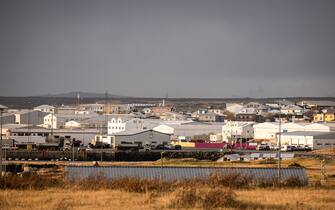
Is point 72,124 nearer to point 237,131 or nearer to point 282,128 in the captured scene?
point 237,131

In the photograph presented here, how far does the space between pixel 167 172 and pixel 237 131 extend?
134 feet

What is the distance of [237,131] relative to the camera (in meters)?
59.5

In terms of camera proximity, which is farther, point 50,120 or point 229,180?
point 50,120

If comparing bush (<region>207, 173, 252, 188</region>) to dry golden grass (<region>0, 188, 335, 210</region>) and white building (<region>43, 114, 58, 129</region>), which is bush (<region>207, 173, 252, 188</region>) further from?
white building (<region>43, 114, 58, 129</region>)

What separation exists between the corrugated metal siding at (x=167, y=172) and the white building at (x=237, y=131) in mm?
38998

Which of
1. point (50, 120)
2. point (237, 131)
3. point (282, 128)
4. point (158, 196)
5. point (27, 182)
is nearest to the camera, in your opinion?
point (158, 196)

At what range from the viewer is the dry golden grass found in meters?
12.5

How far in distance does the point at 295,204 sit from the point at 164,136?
39458mm

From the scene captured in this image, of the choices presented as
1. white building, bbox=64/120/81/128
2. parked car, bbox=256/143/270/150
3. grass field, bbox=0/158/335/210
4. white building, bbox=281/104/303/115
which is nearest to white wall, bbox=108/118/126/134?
white building, bbox=64/120/81/128

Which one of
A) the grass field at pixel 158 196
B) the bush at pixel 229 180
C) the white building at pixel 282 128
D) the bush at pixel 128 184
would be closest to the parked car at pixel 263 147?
the white building at pixel 282 128

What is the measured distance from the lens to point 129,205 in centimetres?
1265

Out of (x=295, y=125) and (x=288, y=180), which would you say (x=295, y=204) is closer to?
(x=288, y=180)

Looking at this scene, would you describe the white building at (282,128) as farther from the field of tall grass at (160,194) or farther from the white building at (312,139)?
the field of tall grass at (160,194)

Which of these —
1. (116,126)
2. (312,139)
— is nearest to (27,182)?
(312,139)
